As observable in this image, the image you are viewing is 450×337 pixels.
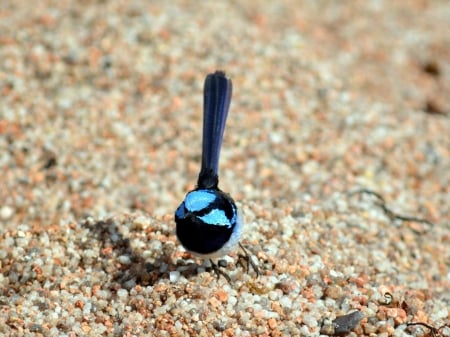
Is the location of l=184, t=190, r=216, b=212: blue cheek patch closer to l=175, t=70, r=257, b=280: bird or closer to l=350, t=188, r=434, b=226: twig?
l=175, t=70, r=257, b=280: bird

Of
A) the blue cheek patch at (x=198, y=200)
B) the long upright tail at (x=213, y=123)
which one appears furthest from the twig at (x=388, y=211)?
the blue cheek patch at (x=198, y=200)

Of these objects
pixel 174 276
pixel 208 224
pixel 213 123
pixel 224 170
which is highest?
pixel 213 123

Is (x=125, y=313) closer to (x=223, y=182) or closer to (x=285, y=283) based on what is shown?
(x=285, y=283)

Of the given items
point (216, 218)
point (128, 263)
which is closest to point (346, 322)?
point (216, 218)

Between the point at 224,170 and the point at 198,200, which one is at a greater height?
the point at 198,200

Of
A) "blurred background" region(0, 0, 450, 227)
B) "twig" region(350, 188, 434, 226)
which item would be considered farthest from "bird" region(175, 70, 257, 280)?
"twig" region(350, 188, 434, 226)

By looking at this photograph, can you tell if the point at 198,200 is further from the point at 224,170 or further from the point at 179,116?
the point at 179,116
